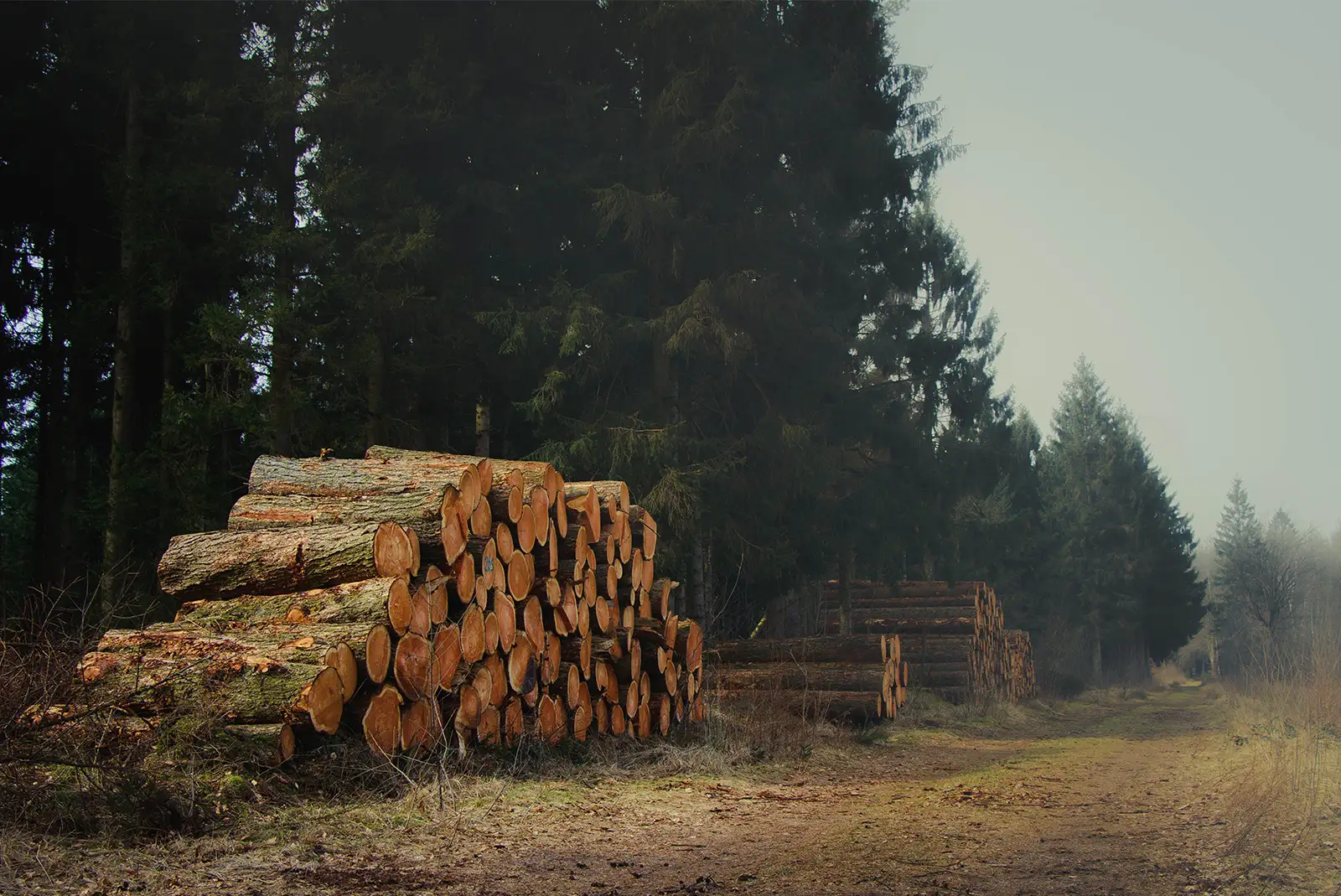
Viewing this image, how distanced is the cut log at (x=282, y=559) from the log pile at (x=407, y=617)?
1 centimetres

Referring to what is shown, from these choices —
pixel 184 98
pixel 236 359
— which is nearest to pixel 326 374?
pixel 236 359

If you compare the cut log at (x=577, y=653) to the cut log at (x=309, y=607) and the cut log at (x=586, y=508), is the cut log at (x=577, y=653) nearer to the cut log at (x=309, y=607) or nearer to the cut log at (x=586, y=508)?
the cut log at (x=586, y=508)

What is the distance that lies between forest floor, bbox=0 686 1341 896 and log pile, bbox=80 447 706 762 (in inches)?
25.6

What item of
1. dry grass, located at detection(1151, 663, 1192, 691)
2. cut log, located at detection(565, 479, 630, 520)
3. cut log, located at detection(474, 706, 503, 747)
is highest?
cut log, located at detection(565, 479, 630, 520)

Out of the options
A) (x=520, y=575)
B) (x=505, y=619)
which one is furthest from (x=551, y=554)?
(x=505, y=619)

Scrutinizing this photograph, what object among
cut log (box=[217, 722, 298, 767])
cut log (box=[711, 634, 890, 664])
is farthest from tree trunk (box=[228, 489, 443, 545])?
cut log (box=[711, 634, 890, 664])

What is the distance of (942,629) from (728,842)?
16.3m

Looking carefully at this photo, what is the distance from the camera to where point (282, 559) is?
7445 mm

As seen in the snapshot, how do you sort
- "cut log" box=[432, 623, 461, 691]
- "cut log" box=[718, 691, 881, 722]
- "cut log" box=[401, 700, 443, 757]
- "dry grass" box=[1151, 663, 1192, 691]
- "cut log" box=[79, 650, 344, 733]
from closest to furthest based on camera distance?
"cut log" box=[79, 650, 344, 733] → "cut log" box=[401, 700, 443, 757] → "cut log" box=[432, 623, 461, 691] → "cut log" box=[718, 691, 881, 722] → "dry grass" box=[1151, 663, 1192, 691]

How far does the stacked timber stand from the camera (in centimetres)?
1348

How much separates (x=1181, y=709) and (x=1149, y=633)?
84.2 ft

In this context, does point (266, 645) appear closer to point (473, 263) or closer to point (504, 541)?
point (504, 541)

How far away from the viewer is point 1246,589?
1620 inches

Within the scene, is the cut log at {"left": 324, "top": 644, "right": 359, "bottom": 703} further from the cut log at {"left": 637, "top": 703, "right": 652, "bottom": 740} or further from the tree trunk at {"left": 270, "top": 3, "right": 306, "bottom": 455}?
the tree trunk at {"left": 270, "top": 3, "right": 306, "bottom": 455}
